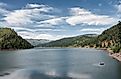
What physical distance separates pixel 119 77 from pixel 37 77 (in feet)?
98.2

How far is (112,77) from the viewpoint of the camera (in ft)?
303

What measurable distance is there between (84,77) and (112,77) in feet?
33.2

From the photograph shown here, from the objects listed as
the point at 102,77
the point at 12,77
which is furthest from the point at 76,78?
the point at 12,77

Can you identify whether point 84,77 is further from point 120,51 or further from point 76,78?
point 120,51

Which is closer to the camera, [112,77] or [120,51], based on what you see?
[112,77]

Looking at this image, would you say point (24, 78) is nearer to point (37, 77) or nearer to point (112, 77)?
point (37, 77)

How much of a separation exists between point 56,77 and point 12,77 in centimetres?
1678

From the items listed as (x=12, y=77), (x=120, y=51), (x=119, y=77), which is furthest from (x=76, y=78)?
(x=120, y=51)

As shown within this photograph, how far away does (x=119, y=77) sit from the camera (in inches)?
3629

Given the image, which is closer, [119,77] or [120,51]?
[119,77]

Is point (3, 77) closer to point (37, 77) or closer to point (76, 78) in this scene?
point (37, 77)

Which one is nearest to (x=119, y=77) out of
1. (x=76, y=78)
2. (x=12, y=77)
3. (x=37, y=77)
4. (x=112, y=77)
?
(x=112, y=77)

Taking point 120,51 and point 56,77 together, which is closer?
point 56,77

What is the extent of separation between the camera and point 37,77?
9438cm
